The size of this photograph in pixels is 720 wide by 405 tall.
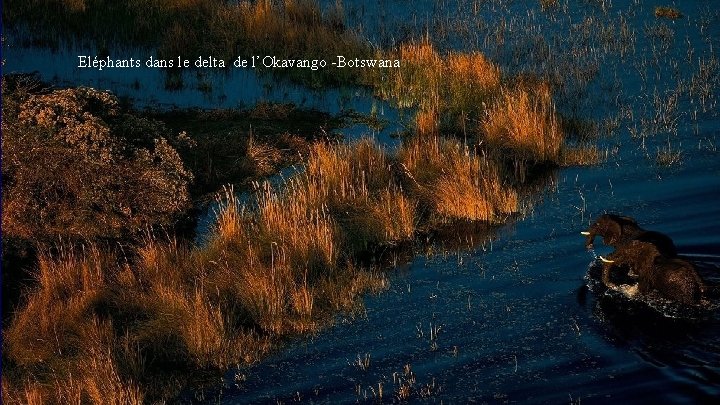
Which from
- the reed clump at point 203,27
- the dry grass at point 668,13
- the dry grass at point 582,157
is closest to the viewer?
the dry grass at point 582,157

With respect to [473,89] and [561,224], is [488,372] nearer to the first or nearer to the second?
[561,224]

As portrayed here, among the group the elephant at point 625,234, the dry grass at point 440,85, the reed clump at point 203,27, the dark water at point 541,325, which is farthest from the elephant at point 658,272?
the reed clump at point 203,27

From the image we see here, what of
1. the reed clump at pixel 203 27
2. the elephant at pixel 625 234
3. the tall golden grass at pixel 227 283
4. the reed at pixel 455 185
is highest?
the reed clump at pixel 203 27

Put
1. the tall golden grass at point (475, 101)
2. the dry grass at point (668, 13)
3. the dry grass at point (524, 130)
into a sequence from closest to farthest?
the dry grass at point (524, 130), the tall golden grass at point (475, 101), the dry grass at point (668, 13)

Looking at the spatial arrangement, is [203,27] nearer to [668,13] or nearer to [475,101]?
[475,101]

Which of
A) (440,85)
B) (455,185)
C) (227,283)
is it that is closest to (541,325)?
(227,283)

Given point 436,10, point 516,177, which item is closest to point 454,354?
point 516,177

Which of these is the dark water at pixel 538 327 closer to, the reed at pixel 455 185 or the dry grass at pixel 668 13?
the reed at pixel 455 185
